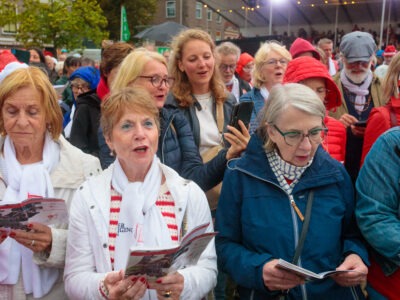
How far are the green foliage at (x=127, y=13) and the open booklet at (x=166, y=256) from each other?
36.2m

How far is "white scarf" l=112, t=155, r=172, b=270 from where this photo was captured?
215 cm

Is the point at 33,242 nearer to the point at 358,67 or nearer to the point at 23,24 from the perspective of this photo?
the point at 358,67

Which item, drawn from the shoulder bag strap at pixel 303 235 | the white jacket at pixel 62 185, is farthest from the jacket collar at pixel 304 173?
the white jacket at pixel 62 185

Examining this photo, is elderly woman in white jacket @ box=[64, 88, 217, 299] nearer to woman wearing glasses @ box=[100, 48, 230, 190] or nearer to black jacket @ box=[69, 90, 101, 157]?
woman wearing glasses @ box=[100, 48, 230, 190]

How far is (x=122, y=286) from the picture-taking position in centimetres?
190

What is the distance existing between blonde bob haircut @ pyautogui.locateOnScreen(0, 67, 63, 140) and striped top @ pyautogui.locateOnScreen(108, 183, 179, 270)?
54 cm

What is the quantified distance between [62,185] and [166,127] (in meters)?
0.84

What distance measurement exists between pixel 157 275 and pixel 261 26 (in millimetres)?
30816

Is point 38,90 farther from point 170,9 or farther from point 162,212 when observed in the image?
point 170,9

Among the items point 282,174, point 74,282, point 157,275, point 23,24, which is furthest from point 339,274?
point 23,24

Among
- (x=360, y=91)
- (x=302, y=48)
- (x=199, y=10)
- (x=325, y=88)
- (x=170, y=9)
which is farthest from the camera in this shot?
(x=170, y=9)

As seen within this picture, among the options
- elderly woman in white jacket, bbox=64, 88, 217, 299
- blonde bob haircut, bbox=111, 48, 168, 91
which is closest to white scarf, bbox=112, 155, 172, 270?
elderly woman in white jacket, bbox=64, 88, 217, 299

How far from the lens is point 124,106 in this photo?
7.46 ft

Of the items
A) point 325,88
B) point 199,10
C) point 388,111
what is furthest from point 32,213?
point 199,10
